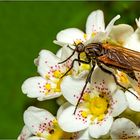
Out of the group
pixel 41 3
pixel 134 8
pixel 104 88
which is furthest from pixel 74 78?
pixel 41 3

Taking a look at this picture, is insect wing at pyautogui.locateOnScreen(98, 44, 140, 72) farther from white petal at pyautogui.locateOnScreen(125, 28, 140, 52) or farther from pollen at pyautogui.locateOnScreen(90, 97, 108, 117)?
pollen at pyautogui.locateOnScreen(90, 97, 108, 117)

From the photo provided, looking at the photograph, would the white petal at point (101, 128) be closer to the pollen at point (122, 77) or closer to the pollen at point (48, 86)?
the pollen at point (122, 77)

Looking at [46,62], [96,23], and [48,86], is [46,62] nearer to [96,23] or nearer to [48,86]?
[48,86]

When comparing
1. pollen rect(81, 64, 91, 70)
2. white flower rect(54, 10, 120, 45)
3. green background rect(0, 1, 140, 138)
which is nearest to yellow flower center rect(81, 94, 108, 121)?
pollen rect(81, 64, 91, 70)

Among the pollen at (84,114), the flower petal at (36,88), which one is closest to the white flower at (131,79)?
the pollen at (84,114)

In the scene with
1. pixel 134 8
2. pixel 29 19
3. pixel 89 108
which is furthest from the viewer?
pixel 29 19

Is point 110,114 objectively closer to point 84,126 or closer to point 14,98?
point 84,126
